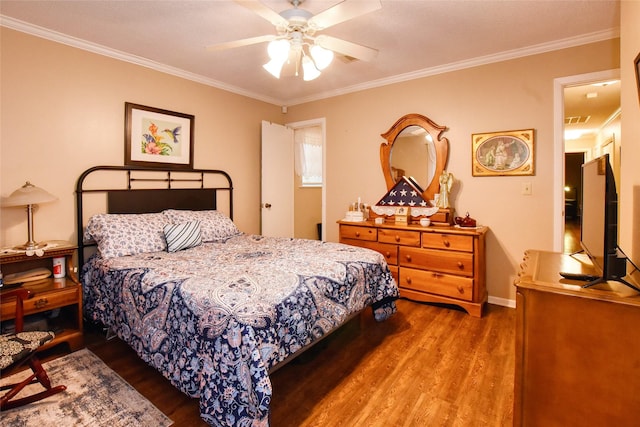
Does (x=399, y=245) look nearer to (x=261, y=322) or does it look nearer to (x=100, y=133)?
(x=261, y=322)

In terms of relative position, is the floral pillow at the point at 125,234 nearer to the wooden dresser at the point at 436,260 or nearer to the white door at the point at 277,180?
the white door at the point at 277,180

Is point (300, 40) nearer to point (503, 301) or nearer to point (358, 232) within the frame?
point (358, 232)

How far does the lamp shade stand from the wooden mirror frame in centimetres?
323

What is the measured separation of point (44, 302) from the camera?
7.41 feet

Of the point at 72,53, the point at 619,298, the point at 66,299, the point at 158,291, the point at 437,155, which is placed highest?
the point at 72,53

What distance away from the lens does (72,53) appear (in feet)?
9.18

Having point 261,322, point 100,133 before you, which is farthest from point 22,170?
point 261,322

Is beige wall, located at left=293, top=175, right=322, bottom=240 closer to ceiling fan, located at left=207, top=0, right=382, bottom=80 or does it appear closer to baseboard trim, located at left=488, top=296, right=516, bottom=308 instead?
baseboard trim, located at left=488, top=296, right=516, bottom=308

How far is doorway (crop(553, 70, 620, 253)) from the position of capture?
2865mm

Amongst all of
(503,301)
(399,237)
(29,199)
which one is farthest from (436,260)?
(29,199)

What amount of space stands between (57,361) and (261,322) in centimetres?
176

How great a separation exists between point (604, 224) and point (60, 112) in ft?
12.2

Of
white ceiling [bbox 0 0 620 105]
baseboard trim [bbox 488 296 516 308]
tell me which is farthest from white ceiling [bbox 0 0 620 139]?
baseboard trim [bbox 488 296 516 308]

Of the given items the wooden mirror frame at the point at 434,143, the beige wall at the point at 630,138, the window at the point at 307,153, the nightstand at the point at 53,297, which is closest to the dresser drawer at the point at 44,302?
the nightstand at the point at 53,297
